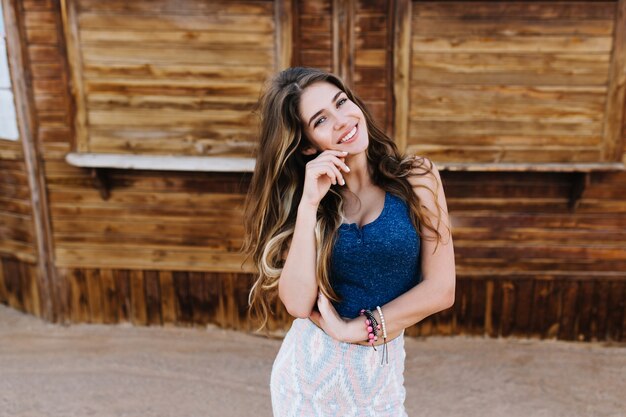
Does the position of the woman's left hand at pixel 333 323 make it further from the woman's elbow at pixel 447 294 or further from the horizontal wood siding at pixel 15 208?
the horizontal wood siding at pixel 15 208

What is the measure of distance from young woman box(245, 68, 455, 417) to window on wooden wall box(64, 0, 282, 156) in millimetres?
2442

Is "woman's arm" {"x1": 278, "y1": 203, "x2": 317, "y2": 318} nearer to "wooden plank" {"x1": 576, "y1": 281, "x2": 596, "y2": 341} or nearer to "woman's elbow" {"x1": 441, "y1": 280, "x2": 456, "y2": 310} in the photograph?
"woman's elbow" {"x1": 441, "y1": 280, "x2": 456, "y2": 310}

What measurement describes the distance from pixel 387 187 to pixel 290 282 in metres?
0.45

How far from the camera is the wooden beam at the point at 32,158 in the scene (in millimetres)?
4430

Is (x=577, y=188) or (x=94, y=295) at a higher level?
(x=577, y=188)

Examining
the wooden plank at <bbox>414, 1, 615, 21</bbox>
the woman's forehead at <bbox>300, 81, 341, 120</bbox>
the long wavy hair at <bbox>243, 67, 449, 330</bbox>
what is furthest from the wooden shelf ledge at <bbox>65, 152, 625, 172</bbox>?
the woman's forehead at <bbox>300, 81, 341, 120</bbox>

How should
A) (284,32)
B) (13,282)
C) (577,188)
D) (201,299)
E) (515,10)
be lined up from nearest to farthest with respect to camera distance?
(515,10)
(284,32)
(577,188)
(201,299)
(13,282)

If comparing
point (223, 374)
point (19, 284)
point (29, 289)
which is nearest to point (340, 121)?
point (223, 374)

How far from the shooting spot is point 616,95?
4.20m

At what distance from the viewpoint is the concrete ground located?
4066 mm

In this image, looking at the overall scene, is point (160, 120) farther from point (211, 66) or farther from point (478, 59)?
point (478, 59)

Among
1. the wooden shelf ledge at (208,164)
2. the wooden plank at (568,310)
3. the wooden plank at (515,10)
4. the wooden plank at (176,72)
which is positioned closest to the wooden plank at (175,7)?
the wooden plank at (176,72)

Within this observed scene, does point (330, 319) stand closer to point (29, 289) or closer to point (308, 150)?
point (308, 150)

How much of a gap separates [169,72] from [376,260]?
3.03 meters
